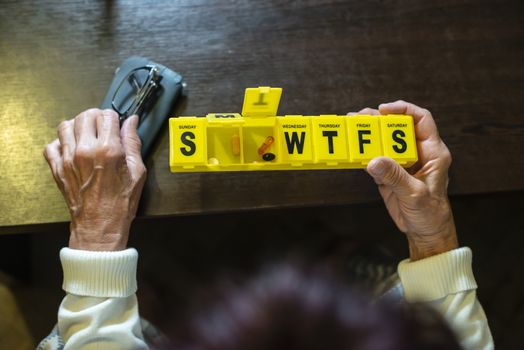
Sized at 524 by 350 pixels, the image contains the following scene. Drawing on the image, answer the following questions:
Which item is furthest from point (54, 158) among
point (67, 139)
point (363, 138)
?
point (363, 138)

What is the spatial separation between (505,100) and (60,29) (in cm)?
79

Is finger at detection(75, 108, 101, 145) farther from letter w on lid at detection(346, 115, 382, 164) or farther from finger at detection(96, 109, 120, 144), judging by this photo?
letter w on lid at detection(346, 115, 382, 164)

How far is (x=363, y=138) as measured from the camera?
0.70m

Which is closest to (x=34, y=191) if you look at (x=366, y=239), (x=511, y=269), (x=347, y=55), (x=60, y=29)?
(x=60, y=29)

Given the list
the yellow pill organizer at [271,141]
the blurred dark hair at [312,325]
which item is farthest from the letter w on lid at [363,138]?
the blurred dark hair at [312,325]

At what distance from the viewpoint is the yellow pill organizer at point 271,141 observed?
67cm

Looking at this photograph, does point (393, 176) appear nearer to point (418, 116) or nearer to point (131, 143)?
point (418, 116)

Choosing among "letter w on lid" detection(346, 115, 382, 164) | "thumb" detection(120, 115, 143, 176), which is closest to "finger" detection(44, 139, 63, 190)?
"thumb" detection(120, 115, 143, 176)

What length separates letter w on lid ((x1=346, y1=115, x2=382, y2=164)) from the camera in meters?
0.69

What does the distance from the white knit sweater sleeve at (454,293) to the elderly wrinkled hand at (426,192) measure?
0.10ft

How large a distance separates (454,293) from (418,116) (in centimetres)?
28

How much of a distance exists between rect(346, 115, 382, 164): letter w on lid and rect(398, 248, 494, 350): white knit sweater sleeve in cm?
20

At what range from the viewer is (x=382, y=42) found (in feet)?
2.83

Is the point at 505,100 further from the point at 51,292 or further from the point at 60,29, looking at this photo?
the point at 51,292
